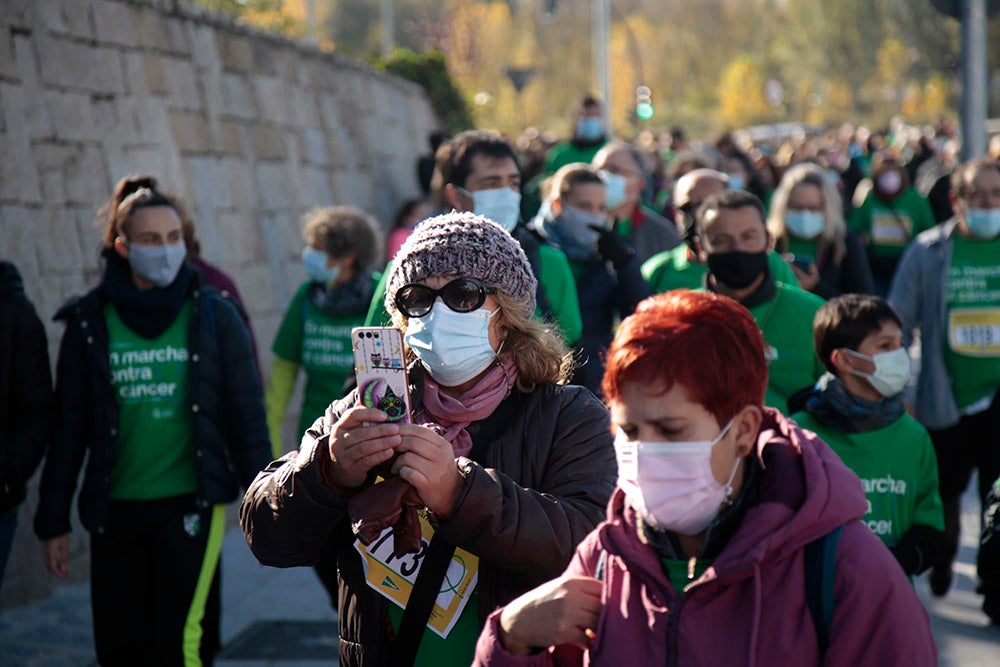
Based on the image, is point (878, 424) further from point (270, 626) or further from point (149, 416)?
point (270, 626)

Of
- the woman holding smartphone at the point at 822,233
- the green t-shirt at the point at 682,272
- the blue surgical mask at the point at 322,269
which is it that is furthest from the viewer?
the woman holding smartphone at the point at 822,233

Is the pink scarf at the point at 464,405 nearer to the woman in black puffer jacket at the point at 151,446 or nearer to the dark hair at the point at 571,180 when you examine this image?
the woman in black puffer jacket at the point at 151,446

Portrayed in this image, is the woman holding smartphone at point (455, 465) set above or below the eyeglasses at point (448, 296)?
below

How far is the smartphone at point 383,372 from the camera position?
2635 mm

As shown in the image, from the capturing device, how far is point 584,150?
12.9 metres

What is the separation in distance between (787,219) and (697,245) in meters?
1.86

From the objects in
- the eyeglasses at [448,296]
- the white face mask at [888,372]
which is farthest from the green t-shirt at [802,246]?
the eyeglasses at [448,296]

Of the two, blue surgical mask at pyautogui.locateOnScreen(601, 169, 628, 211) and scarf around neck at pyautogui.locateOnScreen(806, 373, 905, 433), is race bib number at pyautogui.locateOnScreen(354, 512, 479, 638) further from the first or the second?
blue surgical mask at pyautogui.locateOnScreen(601, 169, 628, 211)

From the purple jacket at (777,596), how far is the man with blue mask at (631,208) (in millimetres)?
6008

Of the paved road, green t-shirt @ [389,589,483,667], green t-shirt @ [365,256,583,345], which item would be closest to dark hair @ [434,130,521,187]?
green t-shirt @ [365,256,583,345]

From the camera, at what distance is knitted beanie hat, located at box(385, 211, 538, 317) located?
307cm

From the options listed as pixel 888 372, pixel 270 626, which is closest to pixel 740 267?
pixel 888 372

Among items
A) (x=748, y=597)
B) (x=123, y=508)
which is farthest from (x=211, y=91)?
(x=748, y=597)

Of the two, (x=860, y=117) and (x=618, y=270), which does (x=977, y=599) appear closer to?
(x=618, y=270)
